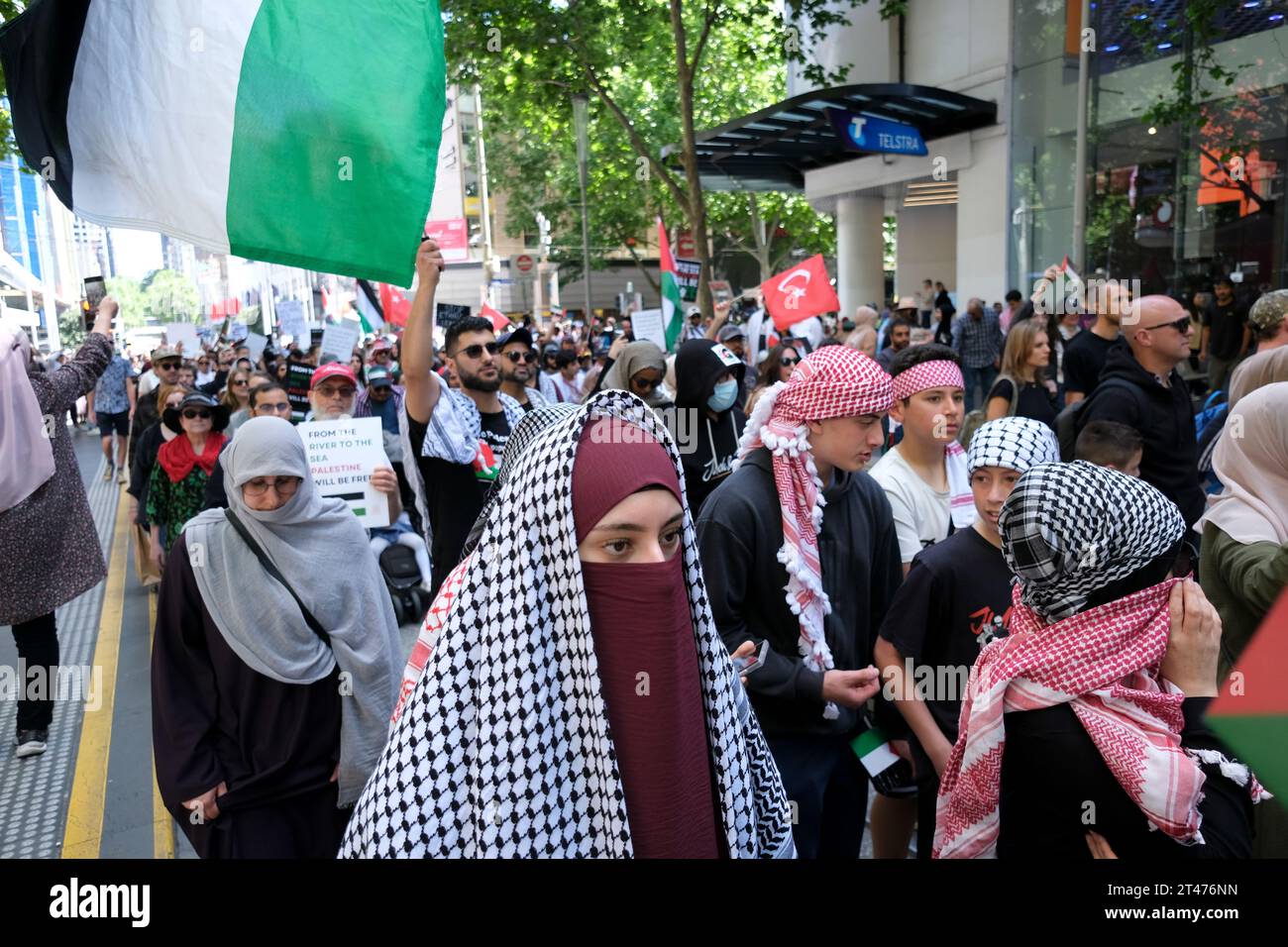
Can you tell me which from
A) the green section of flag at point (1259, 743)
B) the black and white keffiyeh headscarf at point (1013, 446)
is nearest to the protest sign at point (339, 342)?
the black and white keffiyeh headscarf at point (1013, 446)

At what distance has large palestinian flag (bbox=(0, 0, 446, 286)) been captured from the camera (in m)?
2.87

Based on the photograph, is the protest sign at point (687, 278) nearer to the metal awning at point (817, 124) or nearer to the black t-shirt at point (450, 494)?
the metal awning at point (817, 124)

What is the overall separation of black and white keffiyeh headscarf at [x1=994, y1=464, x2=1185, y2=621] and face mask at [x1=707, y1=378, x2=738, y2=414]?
392cm

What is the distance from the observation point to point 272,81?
291 cm

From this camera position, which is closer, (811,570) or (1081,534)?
(1081,534)

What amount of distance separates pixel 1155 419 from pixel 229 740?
4.29 m

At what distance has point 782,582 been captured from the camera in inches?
118

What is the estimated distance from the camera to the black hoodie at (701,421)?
19.3 ft

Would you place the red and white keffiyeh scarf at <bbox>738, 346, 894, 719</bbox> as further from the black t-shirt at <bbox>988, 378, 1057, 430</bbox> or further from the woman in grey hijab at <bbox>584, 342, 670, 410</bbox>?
the woman in grey hijab at <bbox>584, 342, 670, 410</bbox>

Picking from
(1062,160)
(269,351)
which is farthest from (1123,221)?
(269,351)

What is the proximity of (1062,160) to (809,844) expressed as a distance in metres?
17.6

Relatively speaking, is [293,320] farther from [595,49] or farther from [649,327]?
[595,49]

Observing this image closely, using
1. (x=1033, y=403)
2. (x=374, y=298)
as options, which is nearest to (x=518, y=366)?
(x=374, y=298)
